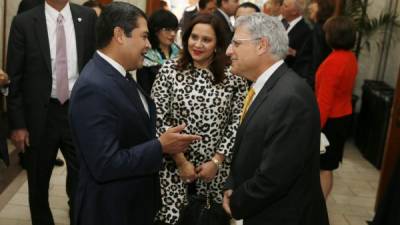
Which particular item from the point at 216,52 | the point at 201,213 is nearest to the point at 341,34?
the point at 216,52

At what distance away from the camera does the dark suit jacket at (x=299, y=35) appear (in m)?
4.70

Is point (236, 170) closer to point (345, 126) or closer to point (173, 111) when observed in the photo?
point (173, 111)

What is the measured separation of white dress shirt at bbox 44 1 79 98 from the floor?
1.25 meters

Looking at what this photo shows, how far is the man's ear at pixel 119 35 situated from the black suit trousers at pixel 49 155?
1.28 meters

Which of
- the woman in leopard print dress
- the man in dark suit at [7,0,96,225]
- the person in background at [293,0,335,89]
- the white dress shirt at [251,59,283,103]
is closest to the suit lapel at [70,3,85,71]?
the man in dark suit at [7,0,96,225]

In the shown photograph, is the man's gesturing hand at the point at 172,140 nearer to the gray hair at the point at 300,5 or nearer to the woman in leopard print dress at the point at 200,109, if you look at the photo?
the woman in leopard print dress at the point at 200,109

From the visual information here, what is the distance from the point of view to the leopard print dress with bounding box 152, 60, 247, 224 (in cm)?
266

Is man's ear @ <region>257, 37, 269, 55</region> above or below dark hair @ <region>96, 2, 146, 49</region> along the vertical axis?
below

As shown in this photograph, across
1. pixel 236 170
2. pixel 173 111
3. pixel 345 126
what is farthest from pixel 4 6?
pixel 236 170

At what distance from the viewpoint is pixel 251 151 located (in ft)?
6.27

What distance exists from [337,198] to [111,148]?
328 centimetres

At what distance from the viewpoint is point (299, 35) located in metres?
4.71

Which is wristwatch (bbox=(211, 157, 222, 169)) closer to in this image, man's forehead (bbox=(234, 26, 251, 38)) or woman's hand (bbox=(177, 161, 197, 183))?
woman's hand (bbox=(177, 161, 197, 183))

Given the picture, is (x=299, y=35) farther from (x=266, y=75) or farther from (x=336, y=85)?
(x=266, y=75)
